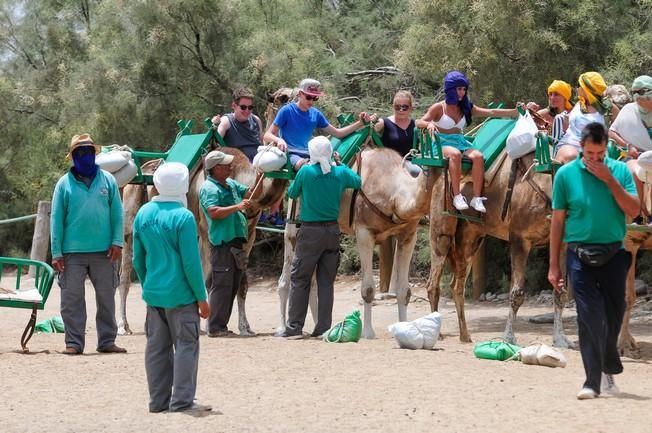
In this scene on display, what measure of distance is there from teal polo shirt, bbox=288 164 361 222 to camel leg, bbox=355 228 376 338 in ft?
2.77

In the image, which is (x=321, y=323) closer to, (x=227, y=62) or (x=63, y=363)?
(x=63, y=363)

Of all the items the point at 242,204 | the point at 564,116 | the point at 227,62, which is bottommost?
the point at 242,204

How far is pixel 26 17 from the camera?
26734mm

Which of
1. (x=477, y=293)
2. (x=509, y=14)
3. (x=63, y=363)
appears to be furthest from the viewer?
(x=477, y=293)

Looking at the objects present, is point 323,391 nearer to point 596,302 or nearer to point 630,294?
point 596,302

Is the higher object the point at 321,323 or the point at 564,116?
the point at 564,116

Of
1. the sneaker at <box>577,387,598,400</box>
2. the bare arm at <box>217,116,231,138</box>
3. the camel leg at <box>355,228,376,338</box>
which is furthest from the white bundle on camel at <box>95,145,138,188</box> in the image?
the sneaker at <box>577,387,598,400</box>

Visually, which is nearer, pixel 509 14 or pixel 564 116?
pixel 564 116

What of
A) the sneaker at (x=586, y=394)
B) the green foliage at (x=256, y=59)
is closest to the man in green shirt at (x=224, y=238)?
the green foliage at (x=256, y=59)

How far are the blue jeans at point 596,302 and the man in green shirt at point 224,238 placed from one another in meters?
5.49

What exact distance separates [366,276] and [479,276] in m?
5.32

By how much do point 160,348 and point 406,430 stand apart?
6.07 ft

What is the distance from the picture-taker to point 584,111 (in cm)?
1127

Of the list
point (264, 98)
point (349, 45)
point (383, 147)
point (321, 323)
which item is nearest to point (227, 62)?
point (264, 98)
